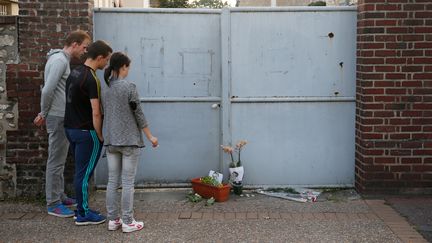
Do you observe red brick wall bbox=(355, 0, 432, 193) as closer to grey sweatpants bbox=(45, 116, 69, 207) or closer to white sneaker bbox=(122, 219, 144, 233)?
white sneaker bbox=(122, 219, 144, 233)

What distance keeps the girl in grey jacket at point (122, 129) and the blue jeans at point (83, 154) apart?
0.23 meters

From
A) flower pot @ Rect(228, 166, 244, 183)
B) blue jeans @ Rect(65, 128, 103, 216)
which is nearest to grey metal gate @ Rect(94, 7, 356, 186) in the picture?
flower pot @ Rect(228, 166, 244, 183)

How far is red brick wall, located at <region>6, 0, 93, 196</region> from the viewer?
6.45m

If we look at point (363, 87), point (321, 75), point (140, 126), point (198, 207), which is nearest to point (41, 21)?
point (140, 126)

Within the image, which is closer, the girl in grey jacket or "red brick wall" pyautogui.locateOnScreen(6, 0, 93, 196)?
the girl in grey jacket

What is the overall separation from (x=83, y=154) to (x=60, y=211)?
32.7 inches

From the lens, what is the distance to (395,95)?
653 cm

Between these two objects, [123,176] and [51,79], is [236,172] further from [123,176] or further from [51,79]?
[51,79]

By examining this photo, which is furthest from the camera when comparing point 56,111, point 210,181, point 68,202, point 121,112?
point 210,181

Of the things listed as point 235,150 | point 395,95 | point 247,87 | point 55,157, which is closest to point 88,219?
point 55,157

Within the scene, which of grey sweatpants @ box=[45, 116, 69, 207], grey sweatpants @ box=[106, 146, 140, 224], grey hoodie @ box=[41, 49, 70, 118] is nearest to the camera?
grey sweatpants @ box=[106, 146, 140, 224]

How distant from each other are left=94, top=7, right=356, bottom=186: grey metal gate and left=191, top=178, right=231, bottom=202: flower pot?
0.42m

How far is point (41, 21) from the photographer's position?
6465mm

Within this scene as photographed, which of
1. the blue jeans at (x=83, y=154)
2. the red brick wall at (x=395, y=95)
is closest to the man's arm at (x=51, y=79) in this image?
the blue jeans at (x=83, y=154)
